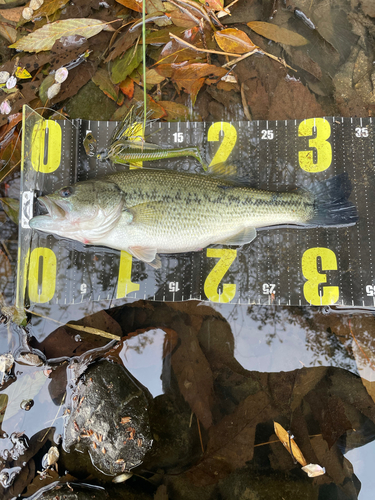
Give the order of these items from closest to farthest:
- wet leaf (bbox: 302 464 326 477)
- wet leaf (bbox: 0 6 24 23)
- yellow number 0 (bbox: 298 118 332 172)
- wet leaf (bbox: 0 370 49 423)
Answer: wet leaf (bbox: 302 464 326 477), wet leaf (bbox: 0 370 49 423), yellow number 0 (bbox: 298 118 332 172), wet leaf (bbox: 0 6 24 23)

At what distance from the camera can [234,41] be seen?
3818 millimetres

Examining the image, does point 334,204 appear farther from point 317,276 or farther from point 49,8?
point 49,8

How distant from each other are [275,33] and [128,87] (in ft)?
6.31

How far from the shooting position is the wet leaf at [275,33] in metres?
3.86

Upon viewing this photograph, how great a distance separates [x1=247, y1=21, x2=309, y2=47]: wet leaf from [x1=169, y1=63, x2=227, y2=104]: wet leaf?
67cm

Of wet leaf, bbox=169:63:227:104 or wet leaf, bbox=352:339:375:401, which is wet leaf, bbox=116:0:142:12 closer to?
wet leaf, bbox=169:63:227:104

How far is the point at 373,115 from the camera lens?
3.77m

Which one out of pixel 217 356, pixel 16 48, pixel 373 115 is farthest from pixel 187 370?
pixel 16 48

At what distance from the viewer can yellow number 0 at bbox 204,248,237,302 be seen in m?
3.60

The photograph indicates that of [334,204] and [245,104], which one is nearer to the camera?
[334,204]

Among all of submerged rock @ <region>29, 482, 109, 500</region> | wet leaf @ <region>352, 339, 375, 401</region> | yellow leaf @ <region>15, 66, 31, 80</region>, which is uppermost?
yellow leaf @ <region>15, 66, 31, 80</region>

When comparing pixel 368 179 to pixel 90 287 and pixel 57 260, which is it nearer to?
pixel 90 287

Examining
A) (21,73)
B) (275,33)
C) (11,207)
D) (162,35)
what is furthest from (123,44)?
(11,207)

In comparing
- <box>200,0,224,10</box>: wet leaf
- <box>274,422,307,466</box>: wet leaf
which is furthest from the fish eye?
<box>274,422,307,466</box>: wet leaf
